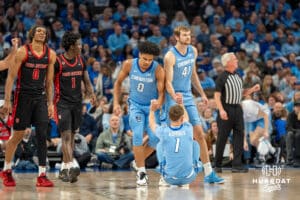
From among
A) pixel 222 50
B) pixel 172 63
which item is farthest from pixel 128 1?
pixel 172 63

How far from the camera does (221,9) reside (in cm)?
2308

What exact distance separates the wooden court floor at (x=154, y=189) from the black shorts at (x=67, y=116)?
Answer: 0.81m

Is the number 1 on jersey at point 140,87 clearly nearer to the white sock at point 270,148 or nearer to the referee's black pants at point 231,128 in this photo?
the referee's black pants at point 231,128

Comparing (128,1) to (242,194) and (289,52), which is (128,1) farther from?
(242,194)

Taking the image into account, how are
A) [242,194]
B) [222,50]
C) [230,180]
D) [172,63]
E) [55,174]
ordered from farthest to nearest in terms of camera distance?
[222,50] → [55,174] → [230,180] → [172,63] → [242,194]

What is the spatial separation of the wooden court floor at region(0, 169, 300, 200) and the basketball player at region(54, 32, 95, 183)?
0.36 m

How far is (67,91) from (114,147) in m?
4.36

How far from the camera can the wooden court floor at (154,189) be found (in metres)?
9.54

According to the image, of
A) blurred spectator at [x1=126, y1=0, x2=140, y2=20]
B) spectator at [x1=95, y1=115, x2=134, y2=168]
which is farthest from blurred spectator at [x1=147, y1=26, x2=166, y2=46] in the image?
spectator at [x1=95, y1=115, x2=134, y2=168]

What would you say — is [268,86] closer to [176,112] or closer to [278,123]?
[278,123]

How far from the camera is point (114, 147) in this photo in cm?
1566

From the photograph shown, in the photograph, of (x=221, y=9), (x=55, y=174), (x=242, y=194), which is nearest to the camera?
(x=242, y=194)

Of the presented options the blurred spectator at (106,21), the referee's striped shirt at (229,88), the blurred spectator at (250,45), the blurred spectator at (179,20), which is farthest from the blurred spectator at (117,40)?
the referee's striped shirt at (229,88)

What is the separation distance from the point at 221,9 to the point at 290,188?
1308 centimetres
